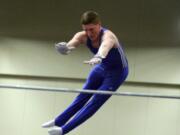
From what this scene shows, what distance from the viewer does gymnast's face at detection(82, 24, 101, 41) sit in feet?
12.7

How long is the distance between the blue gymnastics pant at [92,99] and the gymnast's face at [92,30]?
291mm

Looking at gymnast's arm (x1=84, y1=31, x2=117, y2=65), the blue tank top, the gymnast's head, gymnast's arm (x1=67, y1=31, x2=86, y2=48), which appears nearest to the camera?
gymnast's arm (x1=84, y1=31, x2=117, y2=65)

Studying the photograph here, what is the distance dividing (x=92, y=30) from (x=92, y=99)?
0.65 meters

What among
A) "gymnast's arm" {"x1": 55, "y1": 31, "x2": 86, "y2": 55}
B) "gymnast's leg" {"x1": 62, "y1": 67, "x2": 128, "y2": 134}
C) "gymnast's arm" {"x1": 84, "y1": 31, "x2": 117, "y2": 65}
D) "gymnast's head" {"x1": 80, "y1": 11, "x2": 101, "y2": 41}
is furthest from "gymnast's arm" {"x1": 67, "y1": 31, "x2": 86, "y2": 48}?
"gymnast's leg" {"x1": 62, "y1": 67, "x2": 128, "y2": 134}

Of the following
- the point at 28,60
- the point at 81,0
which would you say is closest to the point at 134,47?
the point at 81,0

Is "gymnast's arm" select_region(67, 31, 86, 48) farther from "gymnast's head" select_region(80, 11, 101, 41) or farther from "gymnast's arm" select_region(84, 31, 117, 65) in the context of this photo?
"gymnast's arm" select_region(84, 31, 117, 65)

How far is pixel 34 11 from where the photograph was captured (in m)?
7.51

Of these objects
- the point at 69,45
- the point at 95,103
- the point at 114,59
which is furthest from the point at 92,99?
the point at 69,45

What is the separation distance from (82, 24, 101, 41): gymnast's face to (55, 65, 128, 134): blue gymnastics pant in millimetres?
291

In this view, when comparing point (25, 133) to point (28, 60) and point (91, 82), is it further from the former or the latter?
point (91, 82)

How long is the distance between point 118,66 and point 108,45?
0.35 metres

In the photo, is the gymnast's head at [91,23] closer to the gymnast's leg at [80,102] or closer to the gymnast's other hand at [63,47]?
the gymnast's other hand at [63,47]

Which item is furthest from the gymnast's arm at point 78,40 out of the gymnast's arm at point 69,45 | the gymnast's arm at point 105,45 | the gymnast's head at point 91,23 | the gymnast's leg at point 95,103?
the gymnast's leg at point 95,103

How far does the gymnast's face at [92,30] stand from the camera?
3.87 meters
